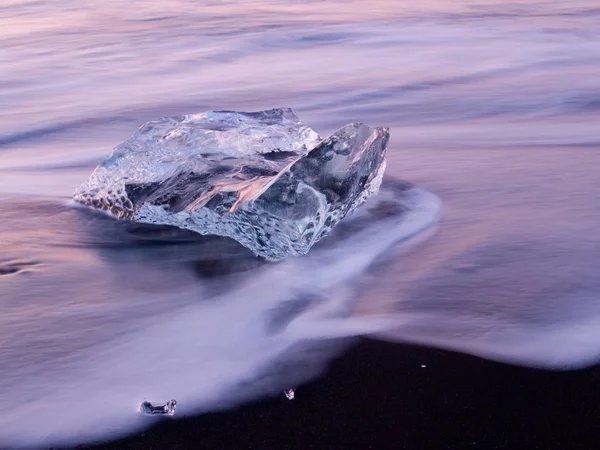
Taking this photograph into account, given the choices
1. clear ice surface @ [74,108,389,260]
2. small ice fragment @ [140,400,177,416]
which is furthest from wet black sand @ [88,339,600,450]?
clear ice surface @ [74,108,389,260]

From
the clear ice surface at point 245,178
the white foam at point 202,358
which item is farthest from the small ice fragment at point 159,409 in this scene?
the clear ice surface at point 245,178

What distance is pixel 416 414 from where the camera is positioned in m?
1.20

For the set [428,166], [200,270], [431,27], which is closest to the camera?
[200,270]

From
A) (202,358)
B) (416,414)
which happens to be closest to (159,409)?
(202,358)

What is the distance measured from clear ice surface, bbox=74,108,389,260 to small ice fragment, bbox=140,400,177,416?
0.49 meters

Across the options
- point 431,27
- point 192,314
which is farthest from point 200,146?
point 431,27

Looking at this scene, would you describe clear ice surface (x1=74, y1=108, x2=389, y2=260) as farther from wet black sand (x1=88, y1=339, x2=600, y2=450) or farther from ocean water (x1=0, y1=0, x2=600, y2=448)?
wet black sand (x1=88, y1=339, x2=600, y2=450)

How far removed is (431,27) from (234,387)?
186 inches

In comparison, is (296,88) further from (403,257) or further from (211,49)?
(403,257)

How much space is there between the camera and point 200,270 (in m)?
1.76

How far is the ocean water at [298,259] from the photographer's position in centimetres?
136

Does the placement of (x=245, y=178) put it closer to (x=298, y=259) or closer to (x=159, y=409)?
(x=298, y=259)

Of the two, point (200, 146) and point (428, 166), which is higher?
point (200, 146)

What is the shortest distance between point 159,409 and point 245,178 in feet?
2.54
